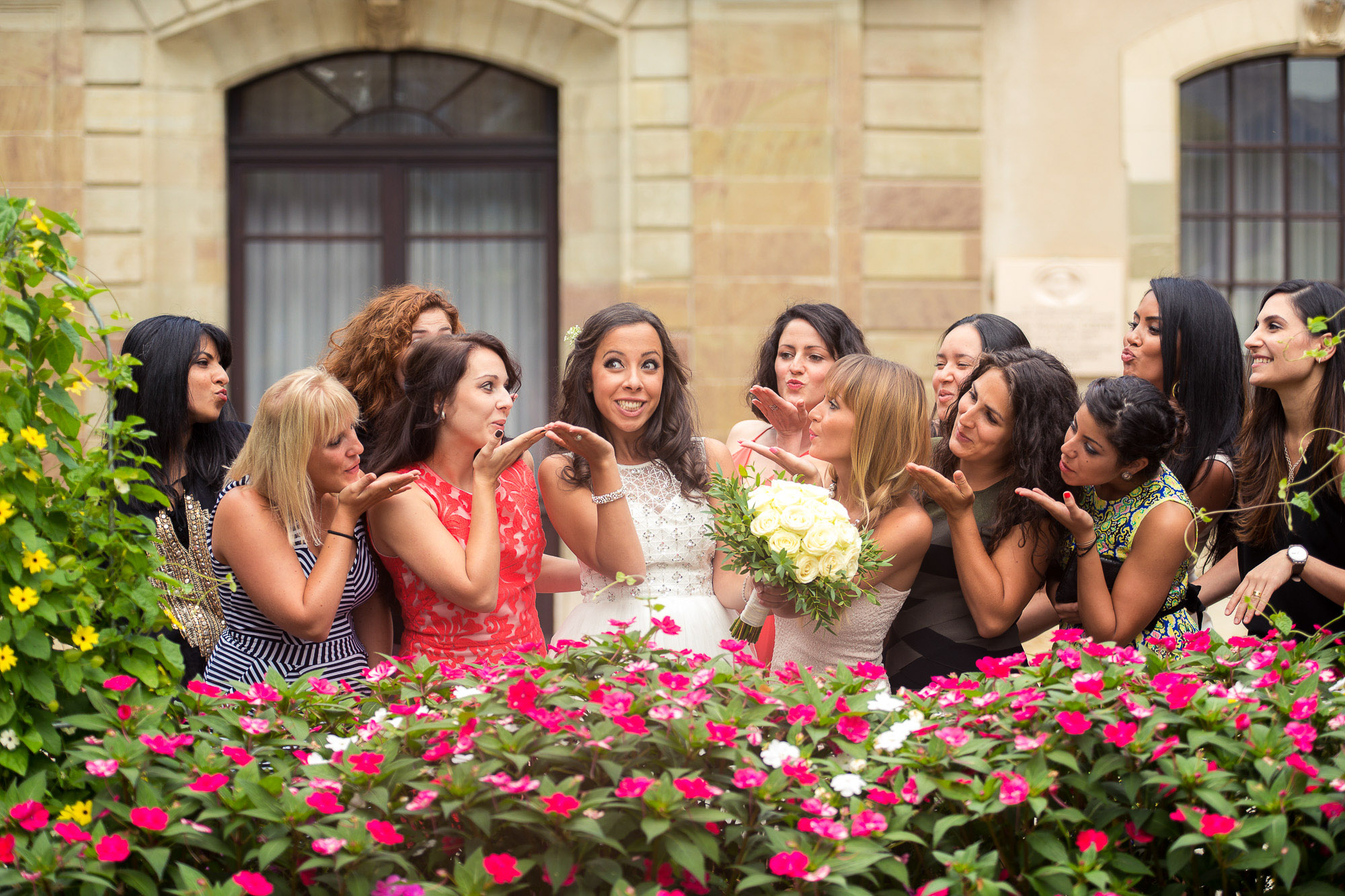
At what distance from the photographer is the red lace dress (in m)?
3.32

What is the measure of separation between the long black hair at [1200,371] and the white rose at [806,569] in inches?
60.2

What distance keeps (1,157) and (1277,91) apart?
9.67 m

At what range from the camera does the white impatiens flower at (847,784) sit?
2.04 metres

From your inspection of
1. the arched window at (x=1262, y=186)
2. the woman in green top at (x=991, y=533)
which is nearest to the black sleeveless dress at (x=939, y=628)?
the woman in green top at (x=991, y=533)

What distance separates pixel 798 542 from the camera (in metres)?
2.72

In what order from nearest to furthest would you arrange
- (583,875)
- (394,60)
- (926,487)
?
(583,875)
(926,487)
(394,60)

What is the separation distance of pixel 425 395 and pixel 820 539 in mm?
1378

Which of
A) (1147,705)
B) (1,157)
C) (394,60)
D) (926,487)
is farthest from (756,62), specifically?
(1147,705)

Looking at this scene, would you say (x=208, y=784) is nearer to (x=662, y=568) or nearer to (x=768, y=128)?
(x=662, y=568)

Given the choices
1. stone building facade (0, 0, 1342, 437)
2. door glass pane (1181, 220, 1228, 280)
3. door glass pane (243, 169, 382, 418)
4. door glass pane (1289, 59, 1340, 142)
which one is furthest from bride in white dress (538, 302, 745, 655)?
door glass pane (1289, 59, 1340, 142)

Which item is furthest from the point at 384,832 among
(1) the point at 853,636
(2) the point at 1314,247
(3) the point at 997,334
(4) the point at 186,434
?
(2) the point at 1314,247

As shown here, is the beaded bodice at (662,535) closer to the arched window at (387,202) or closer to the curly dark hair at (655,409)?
the curly dark hair at (655,409)

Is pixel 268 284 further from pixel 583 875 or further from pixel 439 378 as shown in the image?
pixel 583 875

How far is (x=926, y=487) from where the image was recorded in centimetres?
294
